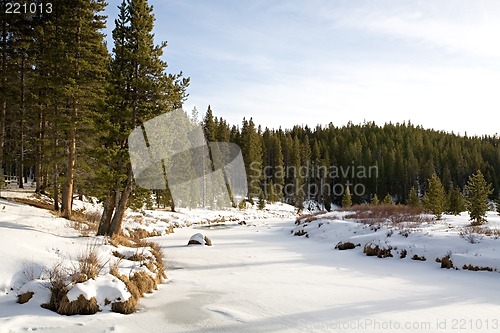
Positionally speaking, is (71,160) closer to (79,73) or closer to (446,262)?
(79,73)

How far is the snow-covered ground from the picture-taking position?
6254 millimetres

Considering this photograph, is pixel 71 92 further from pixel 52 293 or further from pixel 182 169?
pixel 182 169

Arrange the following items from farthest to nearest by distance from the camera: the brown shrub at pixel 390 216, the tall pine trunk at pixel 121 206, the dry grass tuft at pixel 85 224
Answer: the brown shrub at pixel 390 216
the dry grass tuft at pixel 85 224
the tall pine trunk at pixel 121 206

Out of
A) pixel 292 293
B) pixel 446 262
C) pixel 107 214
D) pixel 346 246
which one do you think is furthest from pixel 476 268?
pixel 107 214

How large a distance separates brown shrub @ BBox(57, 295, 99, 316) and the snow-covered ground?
0.21 metres

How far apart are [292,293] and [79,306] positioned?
477cm

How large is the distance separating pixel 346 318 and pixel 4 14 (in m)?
25.3

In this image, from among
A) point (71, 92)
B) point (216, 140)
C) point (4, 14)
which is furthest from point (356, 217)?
point (216, 140)

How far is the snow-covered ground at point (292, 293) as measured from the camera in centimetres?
625

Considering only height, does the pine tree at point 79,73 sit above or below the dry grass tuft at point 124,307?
above

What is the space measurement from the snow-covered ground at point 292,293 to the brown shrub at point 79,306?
21cm

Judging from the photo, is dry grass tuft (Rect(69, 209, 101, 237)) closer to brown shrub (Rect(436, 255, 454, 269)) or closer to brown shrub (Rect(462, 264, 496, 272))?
brown shrub (Rect(436, 255, 454, 269))

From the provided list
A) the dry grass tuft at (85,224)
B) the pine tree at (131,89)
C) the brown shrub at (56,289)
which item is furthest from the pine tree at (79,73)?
the brown shrub at (56,289)

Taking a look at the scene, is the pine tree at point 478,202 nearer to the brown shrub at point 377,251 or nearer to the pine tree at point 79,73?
the brown shrub at point 377,251
